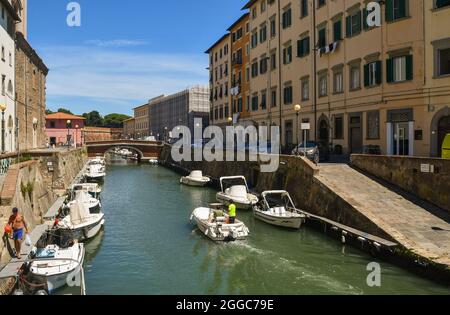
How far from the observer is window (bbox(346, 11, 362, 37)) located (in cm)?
3108

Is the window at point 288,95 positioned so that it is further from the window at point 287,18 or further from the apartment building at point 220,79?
the apartment building at point 220,79

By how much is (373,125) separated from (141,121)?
124 metres

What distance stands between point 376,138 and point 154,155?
63.5 meters

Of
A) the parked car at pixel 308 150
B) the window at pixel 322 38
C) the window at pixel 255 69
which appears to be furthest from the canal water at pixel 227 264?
the window at pixel 255 69

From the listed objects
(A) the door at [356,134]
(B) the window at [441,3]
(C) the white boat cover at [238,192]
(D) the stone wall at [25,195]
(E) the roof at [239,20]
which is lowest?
(C) the white boat cover at [238,192]

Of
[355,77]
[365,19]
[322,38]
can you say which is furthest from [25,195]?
[322,38]

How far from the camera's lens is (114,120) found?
18612cm

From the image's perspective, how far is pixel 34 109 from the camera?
179 feet

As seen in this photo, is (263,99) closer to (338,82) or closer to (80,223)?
(338,82)

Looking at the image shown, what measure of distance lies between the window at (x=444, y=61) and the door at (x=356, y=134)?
24.2 ft

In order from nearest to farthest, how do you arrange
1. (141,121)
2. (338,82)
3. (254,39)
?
(338,82), (254,39), (141,121)

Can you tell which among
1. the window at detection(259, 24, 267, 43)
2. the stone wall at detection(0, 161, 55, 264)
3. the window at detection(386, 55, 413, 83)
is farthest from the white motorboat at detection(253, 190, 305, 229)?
the window at detection(259, 24, 267, 43)

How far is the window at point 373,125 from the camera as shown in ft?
97.8
